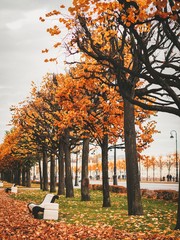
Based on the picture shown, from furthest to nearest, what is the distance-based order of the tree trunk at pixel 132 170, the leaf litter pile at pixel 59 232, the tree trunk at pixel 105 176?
the tree trunk at pixel 105 176 → the tree trunk at pixel 132 170 → the leaf litter pile at pixel 59 232

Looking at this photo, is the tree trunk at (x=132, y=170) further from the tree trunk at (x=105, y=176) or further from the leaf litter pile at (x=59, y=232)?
the tree trunk at (x=105, y=176)

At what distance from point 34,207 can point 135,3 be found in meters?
8.41

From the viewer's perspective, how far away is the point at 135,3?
7410 mm

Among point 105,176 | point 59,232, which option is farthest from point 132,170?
point 105,176

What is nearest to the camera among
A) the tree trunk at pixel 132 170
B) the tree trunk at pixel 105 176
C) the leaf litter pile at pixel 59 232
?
the leaf litter pile at pixel 59 232

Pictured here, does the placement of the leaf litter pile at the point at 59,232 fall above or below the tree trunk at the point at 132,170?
below

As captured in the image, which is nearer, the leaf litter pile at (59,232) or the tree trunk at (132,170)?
the leaf litter pile at (59,232)

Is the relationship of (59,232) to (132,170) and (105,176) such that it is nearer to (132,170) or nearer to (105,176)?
(132,170)

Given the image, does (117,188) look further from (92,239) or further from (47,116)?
(92,239)

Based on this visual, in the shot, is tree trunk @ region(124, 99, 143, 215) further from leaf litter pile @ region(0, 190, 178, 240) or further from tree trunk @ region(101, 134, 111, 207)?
tree trunk @ region(101, 134, 111, 207)

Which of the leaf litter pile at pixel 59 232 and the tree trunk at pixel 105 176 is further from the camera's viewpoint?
the tree trunk at pixel 105 176

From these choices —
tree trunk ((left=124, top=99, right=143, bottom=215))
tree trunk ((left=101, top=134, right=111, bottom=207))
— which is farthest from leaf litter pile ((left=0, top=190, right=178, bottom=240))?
tree trunk ((left=101, top=134, right=111, bottom=207))

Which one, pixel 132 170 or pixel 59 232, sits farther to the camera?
pixel 132 170

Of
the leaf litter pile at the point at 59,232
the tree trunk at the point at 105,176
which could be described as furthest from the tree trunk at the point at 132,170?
the tree trunk at the point at 105,176
